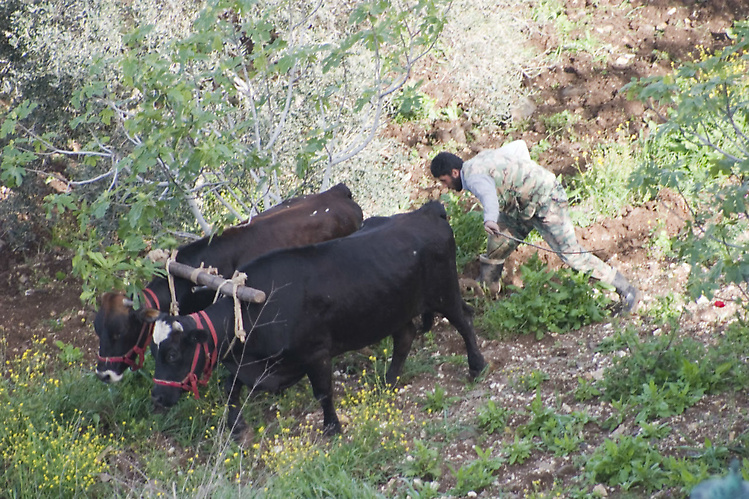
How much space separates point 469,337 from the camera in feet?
21.4

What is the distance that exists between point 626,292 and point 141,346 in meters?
3.85

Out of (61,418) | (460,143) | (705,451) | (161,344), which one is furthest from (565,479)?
(460,143)

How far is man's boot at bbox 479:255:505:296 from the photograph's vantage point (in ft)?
24.8

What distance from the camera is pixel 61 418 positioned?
6.10 meters

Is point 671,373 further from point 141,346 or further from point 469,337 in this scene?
point 141,346

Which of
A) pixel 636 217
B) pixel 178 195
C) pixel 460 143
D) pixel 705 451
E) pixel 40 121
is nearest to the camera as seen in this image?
pixel 705 451

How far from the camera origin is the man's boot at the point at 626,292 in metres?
6.92

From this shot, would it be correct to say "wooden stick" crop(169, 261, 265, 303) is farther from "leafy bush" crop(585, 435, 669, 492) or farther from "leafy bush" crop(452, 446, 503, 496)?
"leafy bush" crop(585, 435, 669, 492)

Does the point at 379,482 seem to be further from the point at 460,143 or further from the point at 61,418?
the point at 460,143

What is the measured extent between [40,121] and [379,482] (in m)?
5.70

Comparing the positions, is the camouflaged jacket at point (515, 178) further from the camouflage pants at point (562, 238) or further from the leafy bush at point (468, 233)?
the leafy bush at point (468, 233)

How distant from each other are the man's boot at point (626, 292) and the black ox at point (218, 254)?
2209mm

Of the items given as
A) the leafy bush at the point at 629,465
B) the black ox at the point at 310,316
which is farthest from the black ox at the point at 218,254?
the leafy bush at the point at 629,465

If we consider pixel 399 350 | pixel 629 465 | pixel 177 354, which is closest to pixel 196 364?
pixel 177 354
